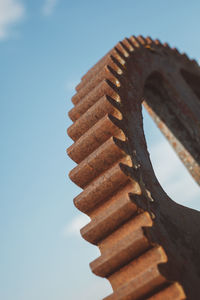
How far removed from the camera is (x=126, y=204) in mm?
2209

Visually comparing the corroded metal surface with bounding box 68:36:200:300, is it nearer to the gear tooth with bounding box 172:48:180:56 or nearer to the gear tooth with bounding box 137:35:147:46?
the gear tooth with bounding box 137:35:147:46

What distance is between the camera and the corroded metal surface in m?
2.04

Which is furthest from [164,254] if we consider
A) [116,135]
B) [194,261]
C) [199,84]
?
[199,84]

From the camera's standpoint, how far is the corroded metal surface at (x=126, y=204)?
6.69 feet

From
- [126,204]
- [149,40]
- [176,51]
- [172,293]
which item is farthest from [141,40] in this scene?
[172,293]

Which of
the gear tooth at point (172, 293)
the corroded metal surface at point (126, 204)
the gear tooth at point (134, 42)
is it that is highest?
the gear tooth at point (134, 42)

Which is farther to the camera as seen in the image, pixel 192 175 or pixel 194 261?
pixel 192 175

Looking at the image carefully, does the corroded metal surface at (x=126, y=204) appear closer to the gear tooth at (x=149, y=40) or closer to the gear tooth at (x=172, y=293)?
the gear tooth at (x=172, y=293)

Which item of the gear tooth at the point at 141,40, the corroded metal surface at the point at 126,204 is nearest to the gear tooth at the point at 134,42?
the gear tooth at the point at 141,40

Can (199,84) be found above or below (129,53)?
below

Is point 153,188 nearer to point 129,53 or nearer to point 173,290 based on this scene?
point 173,290

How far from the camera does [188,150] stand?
185 inches

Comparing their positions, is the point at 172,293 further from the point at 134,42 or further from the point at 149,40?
the point at 149,40

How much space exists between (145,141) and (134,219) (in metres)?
0.94
